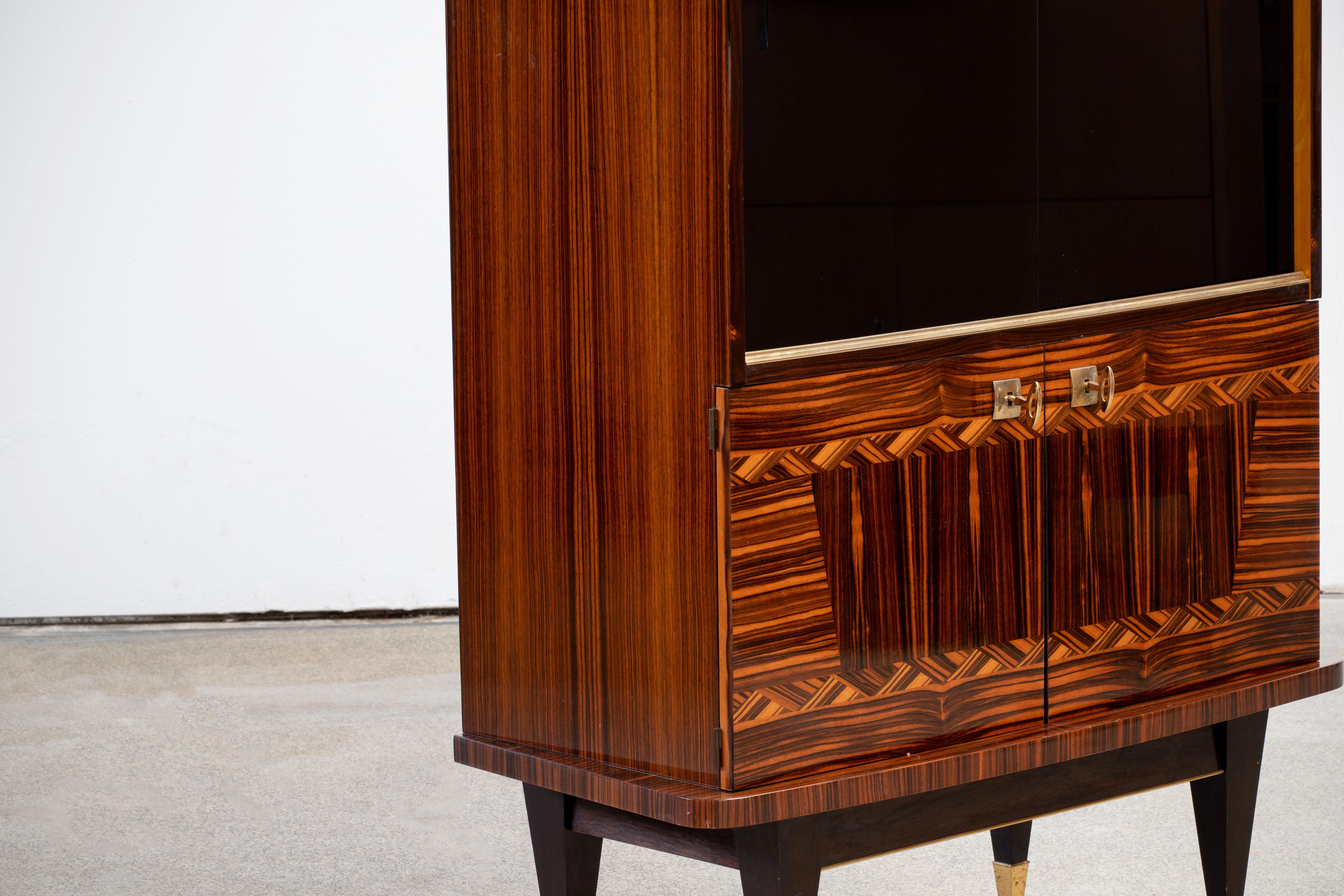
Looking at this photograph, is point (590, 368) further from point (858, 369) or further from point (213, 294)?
point (213, 294)

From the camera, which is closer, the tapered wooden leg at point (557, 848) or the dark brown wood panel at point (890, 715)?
the dark brown wood panel at point (890, 715)

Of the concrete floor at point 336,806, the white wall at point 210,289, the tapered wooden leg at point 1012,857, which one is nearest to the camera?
the tapered wooden leg at point 1012,857

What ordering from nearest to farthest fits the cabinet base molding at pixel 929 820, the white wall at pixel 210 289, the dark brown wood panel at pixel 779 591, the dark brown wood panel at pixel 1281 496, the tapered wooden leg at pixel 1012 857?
1. the dark brown wood panel at pixel 779 591
2. the cabinet base molding at pixel 929 820
3. the dark brown wood panel at pixel 1281 496
4. the tapered wooden leg at pixel 1012 857
5. the white wall at pixel 210 289

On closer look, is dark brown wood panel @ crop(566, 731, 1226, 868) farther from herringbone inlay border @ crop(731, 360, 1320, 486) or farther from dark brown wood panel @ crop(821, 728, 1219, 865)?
herringbone inlay border @ crop(731, 360, 1320, 486)

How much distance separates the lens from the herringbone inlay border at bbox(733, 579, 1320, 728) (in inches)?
68.7

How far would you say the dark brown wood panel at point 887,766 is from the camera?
67.0 inches

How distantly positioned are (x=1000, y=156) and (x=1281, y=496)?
686mm

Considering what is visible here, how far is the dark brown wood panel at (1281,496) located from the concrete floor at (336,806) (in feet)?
3.94

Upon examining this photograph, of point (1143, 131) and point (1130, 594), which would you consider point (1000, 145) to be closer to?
point (1143, 131)

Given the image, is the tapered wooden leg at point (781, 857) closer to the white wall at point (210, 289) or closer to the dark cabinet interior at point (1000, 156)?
the dark cabinet interior at point (1000, 156)

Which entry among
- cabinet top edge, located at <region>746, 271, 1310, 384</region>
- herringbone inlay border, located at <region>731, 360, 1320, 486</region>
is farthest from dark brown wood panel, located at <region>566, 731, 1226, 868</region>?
cabinet top edge, located at <region>746, 271, 1310, 384</region>

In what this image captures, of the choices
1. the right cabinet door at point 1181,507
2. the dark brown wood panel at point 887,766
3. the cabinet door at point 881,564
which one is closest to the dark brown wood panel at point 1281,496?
the right cabinet door at point 1181,507

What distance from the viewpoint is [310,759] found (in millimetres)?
4078

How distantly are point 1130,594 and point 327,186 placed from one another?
3.78 meters
